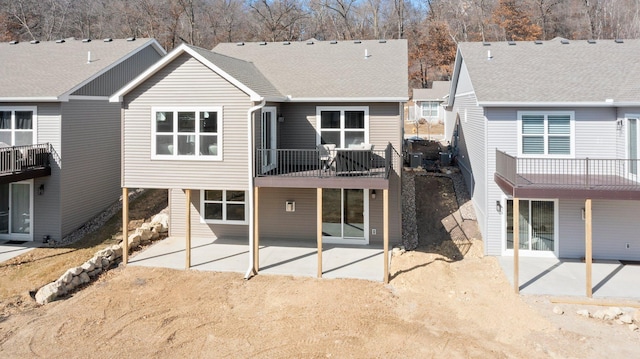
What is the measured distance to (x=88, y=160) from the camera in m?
18.6

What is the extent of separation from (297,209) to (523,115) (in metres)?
8.32

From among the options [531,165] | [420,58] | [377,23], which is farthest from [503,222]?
[420,58]

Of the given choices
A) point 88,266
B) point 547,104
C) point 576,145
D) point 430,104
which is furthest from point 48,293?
point 430,104

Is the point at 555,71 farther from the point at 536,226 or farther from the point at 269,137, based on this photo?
the point at 269,137

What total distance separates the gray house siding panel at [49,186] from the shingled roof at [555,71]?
49.8 ft

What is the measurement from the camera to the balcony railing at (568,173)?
12.8m

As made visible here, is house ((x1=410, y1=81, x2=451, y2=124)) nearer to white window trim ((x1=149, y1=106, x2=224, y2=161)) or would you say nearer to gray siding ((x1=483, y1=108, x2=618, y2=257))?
gray siding ((x1=483, y1=108, x2=618, y2=257))

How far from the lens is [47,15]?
43344mm

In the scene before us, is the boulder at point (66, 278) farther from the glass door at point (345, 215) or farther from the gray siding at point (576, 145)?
the gray siding at point (576, 145)

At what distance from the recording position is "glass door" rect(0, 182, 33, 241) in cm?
1742

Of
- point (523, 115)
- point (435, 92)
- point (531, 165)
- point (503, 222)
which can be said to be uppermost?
point (435, 92)

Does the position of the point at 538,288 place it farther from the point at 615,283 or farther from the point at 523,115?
the point at 523,115

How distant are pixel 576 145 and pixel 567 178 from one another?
4.94ft

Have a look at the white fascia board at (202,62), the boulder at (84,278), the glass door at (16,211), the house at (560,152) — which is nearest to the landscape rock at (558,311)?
the house at (560,152)
